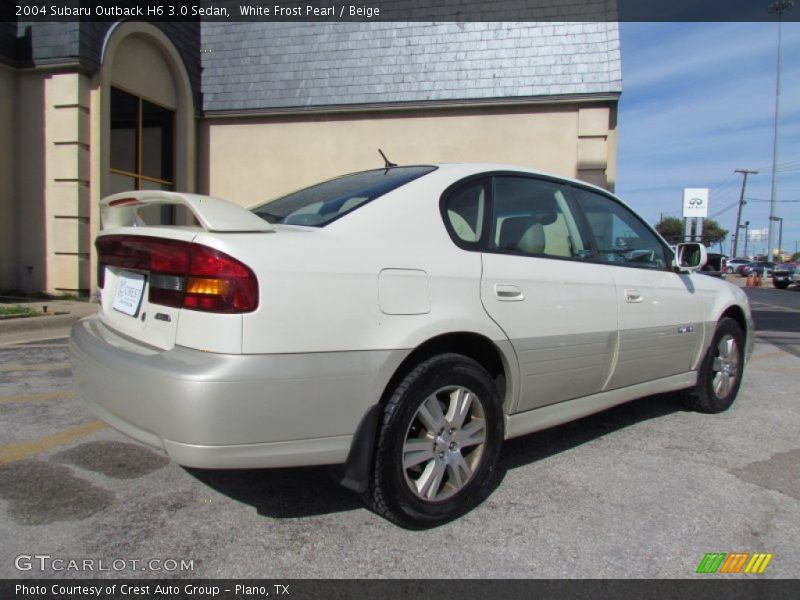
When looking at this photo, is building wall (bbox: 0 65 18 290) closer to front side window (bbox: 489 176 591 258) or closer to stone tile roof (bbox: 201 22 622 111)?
stone tile roof (bbox: 201 22 622 111)

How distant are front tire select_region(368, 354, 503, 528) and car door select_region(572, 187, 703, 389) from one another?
1.17m

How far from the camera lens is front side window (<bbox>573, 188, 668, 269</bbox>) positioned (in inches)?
141

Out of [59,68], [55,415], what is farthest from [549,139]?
[55,415]

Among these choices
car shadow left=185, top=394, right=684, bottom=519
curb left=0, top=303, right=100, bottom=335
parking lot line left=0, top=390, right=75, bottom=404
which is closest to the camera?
car shadow left=185, top=394, right=684, bottom=519

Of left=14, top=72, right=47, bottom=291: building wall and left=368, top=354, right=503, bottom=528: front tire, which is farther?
left=14, top=72, right=47, bottom=291: building wall

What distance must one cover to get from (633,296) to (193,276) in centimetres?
256

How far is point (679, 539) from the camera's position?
255 cm

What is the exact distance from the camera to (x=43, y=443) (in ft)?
11.3

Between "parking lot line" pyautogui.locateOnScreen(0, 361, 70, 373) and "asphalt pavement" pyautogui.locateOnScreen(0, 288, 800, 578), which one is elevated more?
"parking lot line" pyautogui.locateOnScreen(0, 361, 70, 373)

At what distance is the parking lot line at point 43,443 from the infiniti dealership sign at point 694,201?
59.7 feet

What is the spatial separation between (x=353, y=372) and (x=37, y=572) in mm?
1344

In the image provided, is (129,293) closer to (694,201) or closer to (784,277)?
(694,201)

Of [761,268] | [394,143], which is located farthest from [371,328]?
[761,268]

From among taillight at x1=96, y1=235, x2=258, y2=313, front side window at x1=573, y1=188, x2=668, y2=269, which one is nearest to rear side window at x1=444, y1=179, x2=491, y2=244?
front side window at x1=573, y1=188, x2=668, y2=269
